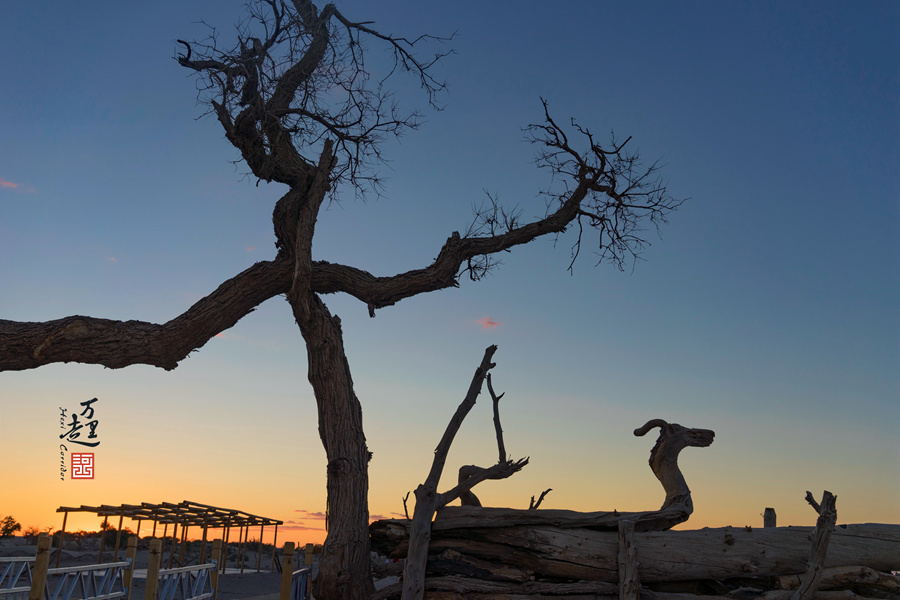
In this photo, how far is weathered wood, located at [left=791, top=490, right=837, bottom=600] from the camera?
823cm

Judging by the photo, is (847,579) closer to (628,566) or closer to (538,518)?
(628,566)

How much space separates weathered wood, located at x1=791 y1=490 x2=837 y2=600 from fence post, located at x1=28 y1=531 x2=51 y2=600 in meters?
9.57

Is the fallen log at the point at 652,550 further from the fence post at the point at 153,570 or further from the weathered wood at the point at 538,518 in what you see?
the fence post at the point at 153,570

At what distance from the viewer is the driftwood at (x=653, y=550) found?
838 centimetres

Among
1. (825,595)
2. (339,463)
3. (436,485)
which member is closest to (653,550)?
(825,595)

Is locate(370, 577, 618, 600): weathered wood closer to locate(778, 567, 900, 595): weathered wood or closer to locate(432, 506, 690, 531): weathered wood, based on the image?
locate(432, 506, 690, 531): weathered wood

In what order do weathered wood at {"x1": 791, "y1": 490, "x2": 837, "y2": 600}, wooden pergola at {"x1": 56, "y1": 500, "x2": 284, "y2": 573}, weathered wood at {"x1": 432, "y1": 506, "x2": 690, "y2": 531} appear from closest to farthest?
1. weathered wood at {"x1": 791, "y1": 490, "x2": 837, "y2": 600}
2. weathered wood at {"x1": 432, "y1": 506, "x2": 690, "y2": 531}
3. wooden pergola at {"x1": 56, "y1": 500, "x2": 284, "y2": 573}

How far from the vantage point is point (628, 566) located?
8.20 metres

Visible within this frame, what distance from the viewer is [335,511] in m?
8.70

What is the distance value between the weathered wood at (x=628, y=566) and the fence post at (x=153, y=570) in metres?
6.04

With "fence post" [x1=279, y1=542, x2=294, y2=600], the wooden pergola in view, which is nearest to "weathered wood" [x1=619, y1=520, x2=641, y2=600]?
"fence post" [x1=279, y1=542, x2=294, y2=600]

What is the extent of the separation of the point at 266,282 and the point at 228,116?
2.77m

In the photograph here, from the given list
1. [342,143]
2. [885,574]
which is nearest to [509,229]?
[342,143]

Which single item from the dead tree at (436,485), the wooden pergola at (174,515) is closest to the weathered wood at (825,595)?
the dead tree at (436,485)
